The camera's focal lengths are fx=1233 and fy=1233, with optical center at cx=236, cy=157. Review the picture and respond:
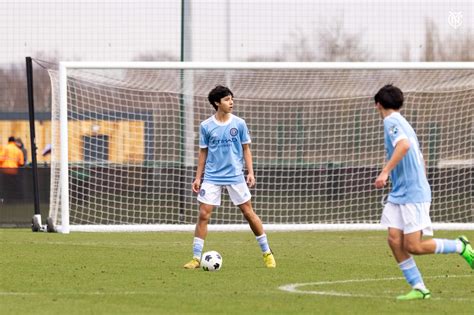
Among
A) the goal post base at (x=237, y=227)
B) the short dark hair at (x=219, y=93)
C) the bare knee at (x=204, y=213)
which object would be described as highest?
the short dark hair at (x=219, y=93)

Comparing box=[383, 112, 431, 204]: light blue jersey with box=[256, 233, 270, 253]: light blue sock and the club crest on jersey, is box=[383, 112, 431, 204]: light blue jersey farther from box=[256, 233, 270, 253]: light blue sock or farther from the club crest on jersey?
box=[256, 233, 270, 253]: light blue sock

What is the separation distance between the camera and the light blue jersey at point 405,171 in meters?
9.82

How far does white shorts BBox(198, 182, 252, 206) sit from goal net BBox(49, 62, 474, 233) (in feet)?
26.1

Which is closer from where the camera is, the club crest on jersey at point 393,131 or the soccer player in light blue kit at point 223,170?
the club crest on jersey at point 393,131

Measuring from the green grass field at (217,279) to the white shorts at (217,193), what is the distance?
719mm

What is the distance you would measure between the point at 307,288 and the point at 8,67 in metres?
15.5

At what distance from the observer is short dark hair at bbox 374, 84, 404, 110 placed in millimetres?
9945

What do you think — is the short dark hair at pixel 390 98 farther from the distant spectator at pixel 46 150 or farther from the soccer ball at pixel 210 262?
the distant spectator at pixel 46 150

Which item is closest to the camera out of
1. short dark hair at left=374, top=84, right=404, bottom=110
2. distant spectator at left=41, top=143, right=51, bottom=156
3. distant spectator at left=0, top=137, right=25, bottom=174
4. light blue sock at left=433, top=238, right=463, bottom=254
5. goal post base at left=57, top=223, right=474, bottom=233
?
short dark hair at left=374, top=84, right=404, bottom=110

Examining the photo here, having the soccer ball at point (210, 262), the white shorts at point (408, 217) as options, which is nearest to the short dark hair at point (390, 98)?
the white shorts at point (408, 217)

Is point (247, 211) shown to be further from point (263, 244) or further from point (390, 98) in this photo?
point (390, 98)

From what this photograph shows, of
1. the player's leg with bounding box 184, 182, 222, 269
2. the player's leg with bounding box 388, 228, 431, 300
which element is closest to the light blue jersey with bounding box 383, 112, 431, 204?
the player's leg with bounding box 388, 228, 431, 300

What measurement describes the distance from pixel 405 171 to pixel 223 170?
3.66m

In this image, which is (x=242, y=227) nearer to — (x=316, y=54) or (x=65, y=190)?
(x=65, y=190)
